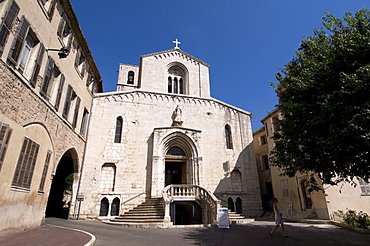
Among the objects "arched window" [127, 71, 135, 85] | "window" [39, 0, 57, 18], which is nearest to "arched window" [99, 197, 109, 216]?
"window" [39, 0, 57, 18]

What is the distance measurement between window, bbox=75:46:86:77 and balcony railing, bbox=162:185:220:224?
908cm

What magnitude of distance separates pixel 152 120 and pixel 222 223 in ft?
30.8

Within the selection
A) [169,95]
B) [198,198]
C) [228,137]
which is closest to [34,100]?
[198,198]

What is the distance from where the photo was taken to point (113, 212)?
1434cm

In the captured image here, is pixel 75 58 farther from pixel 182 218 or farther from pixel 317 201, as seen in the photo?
pixel 317 201

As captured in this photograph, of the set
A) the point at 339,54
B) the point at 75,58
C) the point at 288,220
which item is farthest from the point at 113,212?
the point at 339,54

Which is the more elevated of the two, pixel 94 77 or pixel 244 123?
pixel 94 77

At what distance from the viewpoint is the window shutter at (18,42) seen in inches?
289

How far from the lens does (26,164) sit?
27.0 feet

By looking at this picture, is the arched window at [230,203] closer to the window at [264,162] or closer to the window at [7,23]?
the window at [264,162]

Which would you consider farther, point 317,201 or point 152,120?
point 152,120

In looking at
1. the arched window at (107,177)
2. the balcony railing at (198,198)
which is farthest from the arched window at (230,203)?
the arched window at (107,177)

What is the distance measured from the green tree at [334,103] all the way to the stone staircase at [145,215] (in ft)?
23.5

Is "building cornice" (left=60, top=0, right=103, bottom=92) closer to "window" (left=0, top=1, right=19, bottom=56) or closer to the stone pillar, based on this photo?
"window" (left=0, top=1, right=19, bottom=56)
